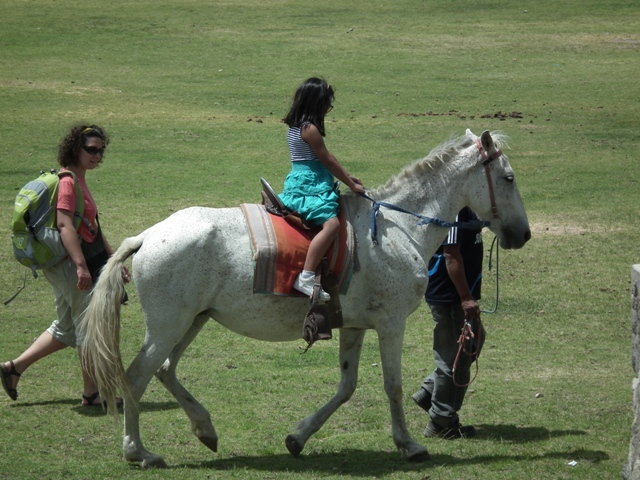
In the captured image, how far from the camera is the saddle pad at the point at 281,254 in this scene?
7117 millimetres

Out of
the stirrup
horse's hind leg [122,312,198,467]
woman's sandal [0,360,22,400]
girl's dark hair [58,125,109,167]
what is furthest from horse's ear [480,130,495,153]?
woman's sandal [0,360,22,400]

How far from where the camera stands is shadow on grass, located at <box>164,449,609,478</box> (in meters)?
7.14

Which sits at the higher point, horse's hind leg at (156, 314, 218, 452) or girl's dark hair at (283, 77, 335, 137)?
girl's dark hair at (283, 77, 335, 137)

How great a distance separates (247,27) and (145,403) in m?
25.9

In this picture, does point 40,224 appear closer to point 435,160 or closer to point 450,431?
point 435,160

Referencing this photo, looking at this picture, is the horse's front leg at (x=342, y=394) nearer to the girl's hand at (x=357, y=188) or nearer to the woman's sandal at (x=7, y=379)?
the girl's hand at (x=357, y=188)

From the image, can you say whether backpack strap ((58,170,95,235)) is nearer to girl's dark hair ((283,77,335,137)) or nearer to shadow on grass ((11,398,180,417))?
shadow on grass ((11,398,180,417))

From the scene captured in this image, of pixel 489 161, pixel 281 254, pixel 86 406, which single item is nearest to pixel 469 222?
pixel 489 161

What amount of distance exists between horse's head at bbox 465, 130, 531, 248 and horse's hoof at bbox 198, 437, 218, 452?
2.56 metres

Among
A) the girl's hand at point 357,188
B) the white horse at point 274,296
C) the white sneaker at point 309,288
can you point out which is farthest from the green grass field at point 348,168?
the girl's hand at point 357,188

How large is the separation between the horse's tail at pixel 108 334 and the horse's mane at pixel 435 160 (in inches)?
75.9

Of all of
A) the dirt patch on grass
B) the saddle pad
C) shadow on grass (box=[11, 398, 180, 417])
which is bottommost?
shadow on grass (box=[11, 398, 180, 417])

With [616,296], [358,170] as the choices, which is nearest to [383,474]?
[616,296]

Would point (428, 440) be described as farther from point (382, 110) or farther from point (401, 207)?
point (382, 110)
